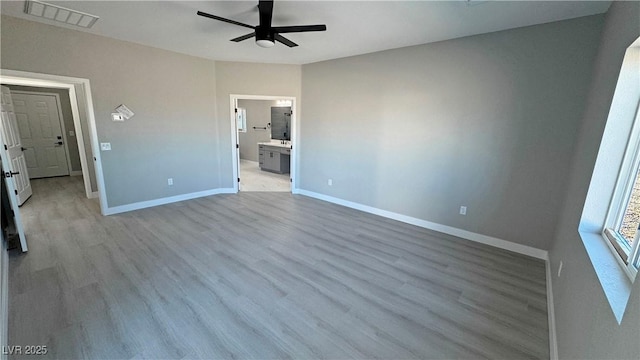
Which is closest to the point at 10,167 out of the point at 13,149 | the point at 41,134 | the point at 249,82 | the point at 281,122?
the point at 13,149

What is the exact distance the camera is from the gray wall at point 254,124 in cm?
849

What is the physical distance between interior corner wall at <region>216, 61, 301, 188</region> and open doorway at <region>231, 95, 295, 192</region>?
910mm

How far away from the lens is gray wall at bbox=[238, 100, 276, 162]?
849cm

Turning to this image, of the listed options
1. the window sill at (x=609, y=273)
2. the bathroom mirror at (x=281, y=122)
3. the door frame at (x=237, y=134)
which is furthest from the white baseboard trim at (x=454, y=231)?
the bathroom mirror at (x=281, y=122)

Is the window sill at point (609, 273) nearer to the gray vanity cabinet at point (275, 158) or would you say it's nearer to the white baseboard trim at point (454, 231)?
the white baseboard trim at point (454, 231)

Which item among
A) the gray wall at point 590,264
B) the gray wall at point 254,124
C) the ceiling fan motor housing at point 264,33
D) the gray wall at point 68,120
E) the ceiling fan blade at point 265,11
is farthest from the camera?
the gray wall at point 254,124

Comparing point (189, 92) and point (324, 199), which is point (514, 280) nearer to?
point (324, 199)

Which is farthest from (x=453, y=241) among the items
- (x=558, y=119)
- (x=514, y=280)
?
(x=558, y=119)

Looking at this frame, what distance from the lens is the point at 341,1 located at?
244 centimetres

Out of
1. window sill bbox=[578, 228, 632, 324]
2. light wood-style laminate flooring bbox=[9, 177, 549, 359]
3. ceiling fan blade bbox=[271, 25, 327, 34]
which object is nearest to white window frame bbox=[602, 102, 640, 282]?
window sill bbox=[578, 228, 632, 324]

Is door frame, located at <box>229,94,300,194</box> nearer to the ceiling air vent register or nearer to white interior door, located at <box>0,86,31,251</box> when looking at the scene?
the ceiling air vent register

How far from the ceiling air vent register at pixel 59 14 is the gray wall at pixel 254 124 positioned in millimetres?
5274

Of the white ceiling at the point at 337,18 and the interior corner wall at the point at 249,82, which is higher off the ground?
the white ceiling at the point at 337,18

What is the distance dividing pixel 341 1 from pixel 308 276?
274 centimetres
